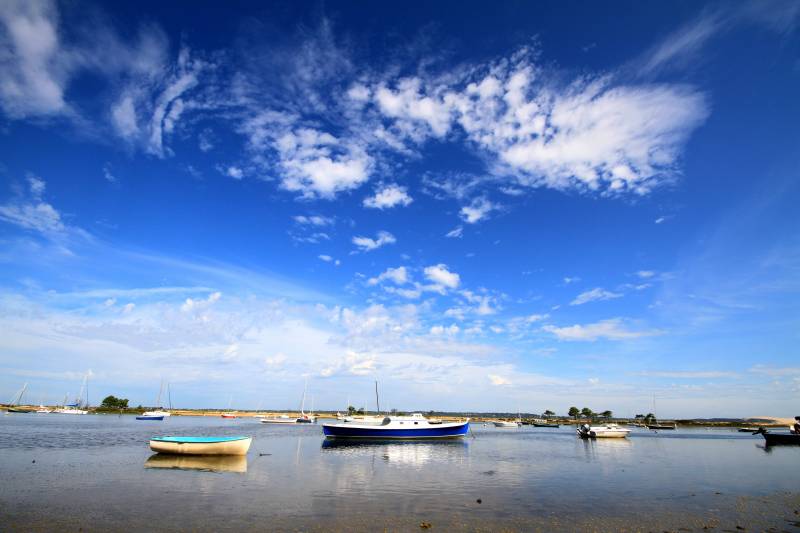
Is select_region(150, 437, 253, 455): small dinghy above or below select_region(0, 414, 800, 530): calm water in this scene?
above

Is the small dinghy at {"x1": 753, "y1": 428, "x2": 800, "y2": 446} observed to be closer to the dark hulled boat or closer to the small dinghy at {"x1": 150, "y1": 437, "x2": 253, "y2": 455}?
the dark hulled boat

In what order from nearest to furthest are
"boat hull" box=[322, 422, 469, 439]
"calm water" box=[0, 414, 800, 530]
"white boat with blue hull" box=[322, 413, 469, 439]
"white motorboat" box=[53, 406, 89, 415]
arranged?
1. "calm water" box=[0, 414, 800, 530]
2. "boat hull" box=[322, 422, 469, 439]
3. "white boat with blue hull" box=[322, 413, 469, 439]
4. "white motorboat" box=[53, 406, 89, 415]

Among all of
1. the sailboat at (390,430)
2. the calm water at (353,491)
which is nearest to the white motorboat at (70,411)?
the sailboat at (390,430)

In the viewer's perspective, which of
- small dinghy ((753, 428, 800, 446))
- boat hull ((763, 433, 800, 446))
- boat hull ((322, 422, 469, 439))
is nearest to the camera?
boat hull ((322, 422, 469, 439))

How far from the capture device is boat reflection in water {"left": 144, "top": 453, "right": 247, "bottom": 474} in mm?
31266

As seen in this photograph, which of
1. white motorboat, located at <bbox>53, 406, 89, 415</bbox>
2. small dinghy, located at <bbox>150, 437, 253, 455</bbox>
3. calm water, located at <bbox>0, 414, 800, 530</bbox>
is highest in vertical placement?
small dinghy, located at <bbox>150, 437, 253, 455</bbox>

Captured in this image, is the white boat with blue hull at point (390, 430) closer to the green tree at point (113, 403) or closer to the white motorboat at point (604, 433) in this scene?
the white motorboat at point (604, 433)

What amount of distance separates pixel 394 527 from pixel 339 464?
69.6 ft

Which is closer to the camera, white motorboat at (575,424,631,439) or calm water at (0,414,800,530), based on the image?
calm water at (0,414,800,530)

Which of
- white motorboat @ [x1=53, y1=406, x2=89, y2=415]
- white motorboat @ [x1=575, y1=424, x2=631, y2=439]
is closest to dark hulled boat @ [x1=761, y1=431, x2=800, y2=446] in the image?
white motorboat @ [x1=575, y1=424, x2=631, y2=439]

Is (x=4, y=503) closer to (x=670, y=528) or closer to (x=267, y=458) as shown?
(x=267, y=458)

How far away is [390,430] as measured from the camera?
208 feet

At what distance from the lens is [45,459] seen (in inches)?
1316

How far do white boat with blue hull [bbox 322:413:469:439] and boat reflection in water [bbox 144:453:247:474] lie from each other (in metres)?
25.9
